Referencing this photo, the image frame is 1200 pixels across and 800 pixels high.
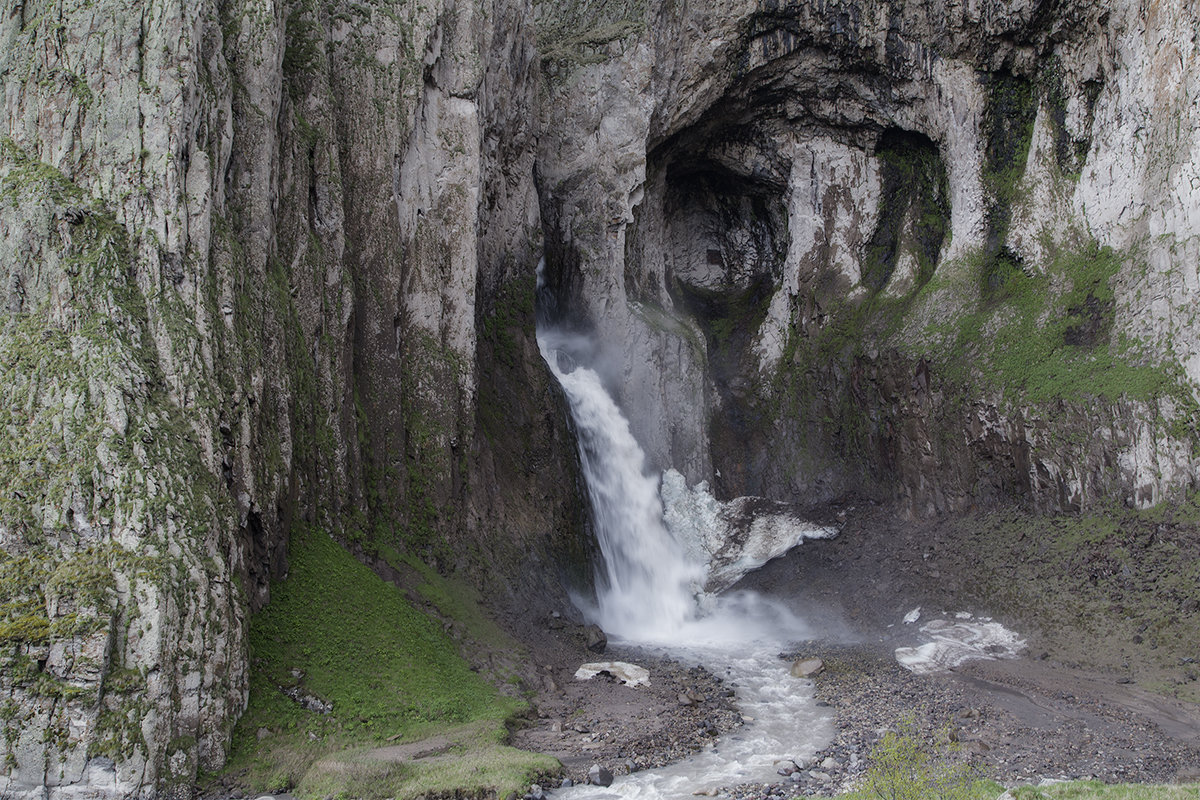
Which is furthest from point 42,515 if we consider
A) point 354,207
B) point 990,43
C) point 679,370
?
Result: point 990,43

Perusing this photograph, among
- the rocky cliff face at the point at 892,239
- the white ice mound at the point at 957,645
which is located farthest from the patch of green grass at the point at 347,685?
the rocky cliff face at the point at 892,239

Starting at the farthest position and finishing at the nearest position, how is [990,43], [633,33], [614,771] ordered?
[633,33]
[990,43]
[614,771]

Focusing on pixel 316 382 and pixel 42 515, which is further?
pixel 316 382

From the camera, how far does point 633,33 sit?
33469 mm

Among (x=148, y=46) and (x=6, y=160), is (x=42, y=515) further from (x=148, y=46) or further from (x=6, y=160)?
(x=148, y=46)

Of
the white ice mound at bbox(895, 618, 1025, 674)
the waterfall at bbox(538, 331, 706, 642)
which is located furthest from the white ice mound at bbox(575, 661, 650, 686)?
the white ice mound at bbox(895, 618, 1025, 674)

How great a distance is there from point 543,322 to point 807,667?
59.2ft

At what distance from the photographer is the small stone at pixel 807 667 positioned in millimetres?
A: 20312

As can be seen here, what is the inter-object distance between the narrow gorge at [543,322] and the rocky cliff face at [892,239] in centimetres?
15

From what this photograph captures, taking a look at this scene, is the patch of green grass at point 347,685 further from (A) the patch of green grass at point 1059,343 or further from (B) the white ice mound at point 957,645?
(A) the patch of green grass at point 1059,343


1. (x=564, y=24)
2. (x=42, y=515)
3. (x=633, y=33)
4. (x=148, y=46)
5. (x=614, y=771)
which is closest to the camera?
(x=42, y=515)

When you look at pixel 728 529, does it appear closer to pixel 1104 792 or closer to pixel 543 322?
pixel 543 322

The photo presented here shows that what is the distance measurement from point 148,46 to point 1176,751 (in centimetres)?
2264

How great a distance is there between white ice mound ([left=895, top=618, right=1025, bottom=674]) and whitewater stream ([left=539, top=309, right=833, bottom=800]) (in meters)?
3.22
